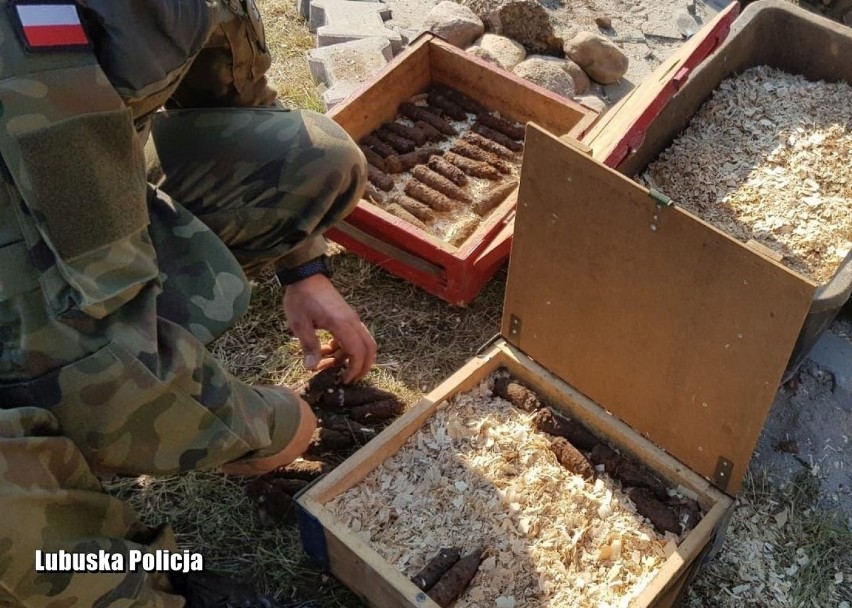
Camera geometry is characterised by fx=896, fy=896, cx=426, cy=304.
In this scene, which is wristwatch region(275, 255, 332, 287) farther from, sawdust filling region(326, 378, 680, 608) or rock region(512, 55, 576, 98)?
rock region(512, 55, 576, 98)

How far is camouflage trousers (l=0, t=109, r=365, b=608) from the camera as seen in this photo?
199 centimetres

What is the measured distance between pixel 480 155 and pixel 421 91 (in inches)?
23.2

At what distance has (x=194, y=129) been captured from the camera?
2.91 meters

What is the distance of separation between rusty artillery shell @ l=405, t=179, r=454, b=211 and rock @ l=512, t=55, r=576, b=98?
1.02m

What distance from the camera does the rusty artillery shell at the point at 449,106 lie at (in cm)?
436

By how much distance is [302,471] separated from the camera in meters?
2.98

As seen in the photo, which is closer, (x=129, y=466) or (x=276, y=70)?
(x=129, y=466)

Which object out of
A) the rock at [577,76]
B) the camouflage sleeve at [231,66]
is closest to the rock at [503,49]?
the rock at [577,76]

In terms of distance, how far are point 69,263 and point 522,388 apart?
4.95 ft

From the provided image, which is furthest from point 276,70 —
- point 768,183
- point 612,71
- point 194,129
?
point 768,183

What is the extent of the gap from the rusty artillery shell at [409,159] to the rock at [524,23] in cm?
118

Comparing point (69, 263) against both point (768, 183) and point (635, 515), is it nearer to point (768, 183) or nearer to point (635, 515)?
point (635, 515)

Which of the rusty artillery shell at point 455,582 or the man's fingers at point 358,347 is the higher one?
the man's fingers at point 358,347

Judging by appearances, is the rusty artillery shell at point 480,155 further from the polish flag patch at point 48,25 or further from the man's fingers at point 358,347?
the polish flag patch at point 48,25
